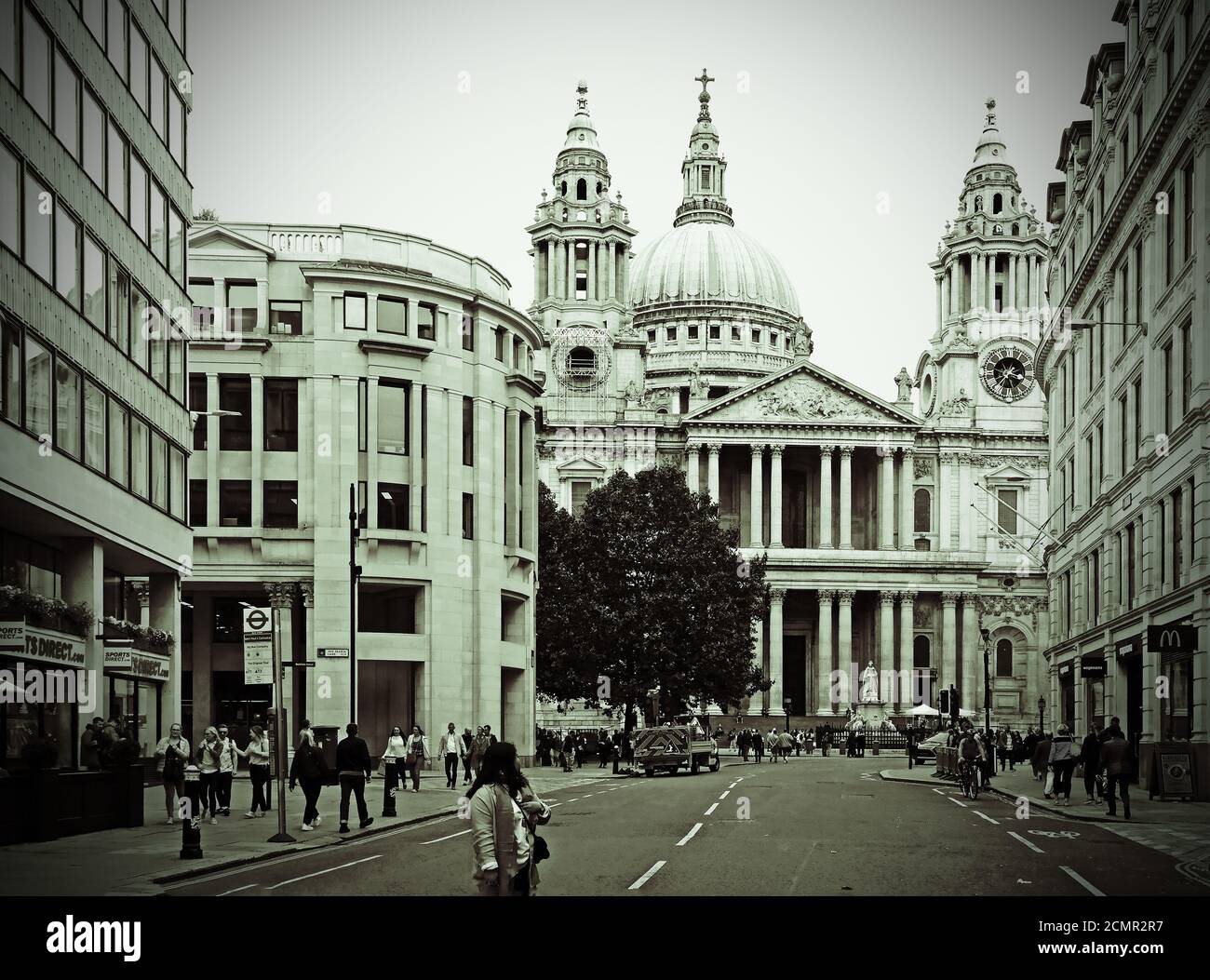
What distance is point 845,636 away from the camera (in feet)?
377

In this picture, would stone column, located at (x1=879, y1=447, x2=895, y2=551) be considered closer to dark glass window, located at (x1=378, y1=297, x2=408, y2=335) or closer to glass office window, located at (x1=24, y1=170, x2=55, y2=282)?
dark glass window, located at (x1=378, y1=297, x2=408, y2=335)

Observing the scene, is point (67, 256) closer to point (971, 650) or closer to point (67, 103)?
point (67, 103)

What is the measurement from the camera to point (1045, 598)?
121m

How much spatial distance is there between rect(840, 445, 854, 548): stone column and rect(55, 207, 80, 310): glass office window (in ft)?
289

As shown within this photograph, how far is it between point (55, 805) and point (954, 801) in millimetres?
21476

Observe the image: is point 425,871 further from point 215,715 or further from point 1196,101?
point 215,715

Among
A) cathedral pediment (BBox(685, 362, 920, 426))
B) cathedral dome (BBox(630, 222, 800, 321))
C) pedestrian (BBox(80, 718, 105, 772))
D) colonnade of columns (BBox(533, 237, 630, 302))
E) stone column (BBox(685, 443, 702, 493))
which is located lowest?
pedestrian (BBox(80, 718, 105, 772))

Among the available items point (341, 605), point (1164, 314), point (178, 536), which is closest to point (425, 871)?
point (178, 536)

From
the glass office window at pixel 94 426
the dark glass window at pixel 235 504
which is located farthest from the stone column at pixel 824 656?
the glass office window at pixel 94 426

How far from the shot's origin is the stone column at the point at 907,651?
114 m

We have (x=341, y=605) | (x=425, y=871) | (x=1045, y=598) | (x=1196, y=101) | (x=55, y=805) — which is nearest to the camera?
(x=425, y=871)

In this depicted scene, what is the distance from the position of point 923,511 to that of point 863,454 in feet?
23.2

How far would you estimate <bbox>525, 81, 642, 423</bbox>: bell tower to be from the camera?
122m

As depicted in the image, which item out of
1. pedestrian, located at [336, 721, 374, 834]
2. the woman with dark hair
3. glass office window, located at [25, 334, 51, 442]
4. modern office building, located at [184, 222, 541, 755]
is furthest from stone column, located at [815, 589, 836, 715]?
the woman with dark hair
